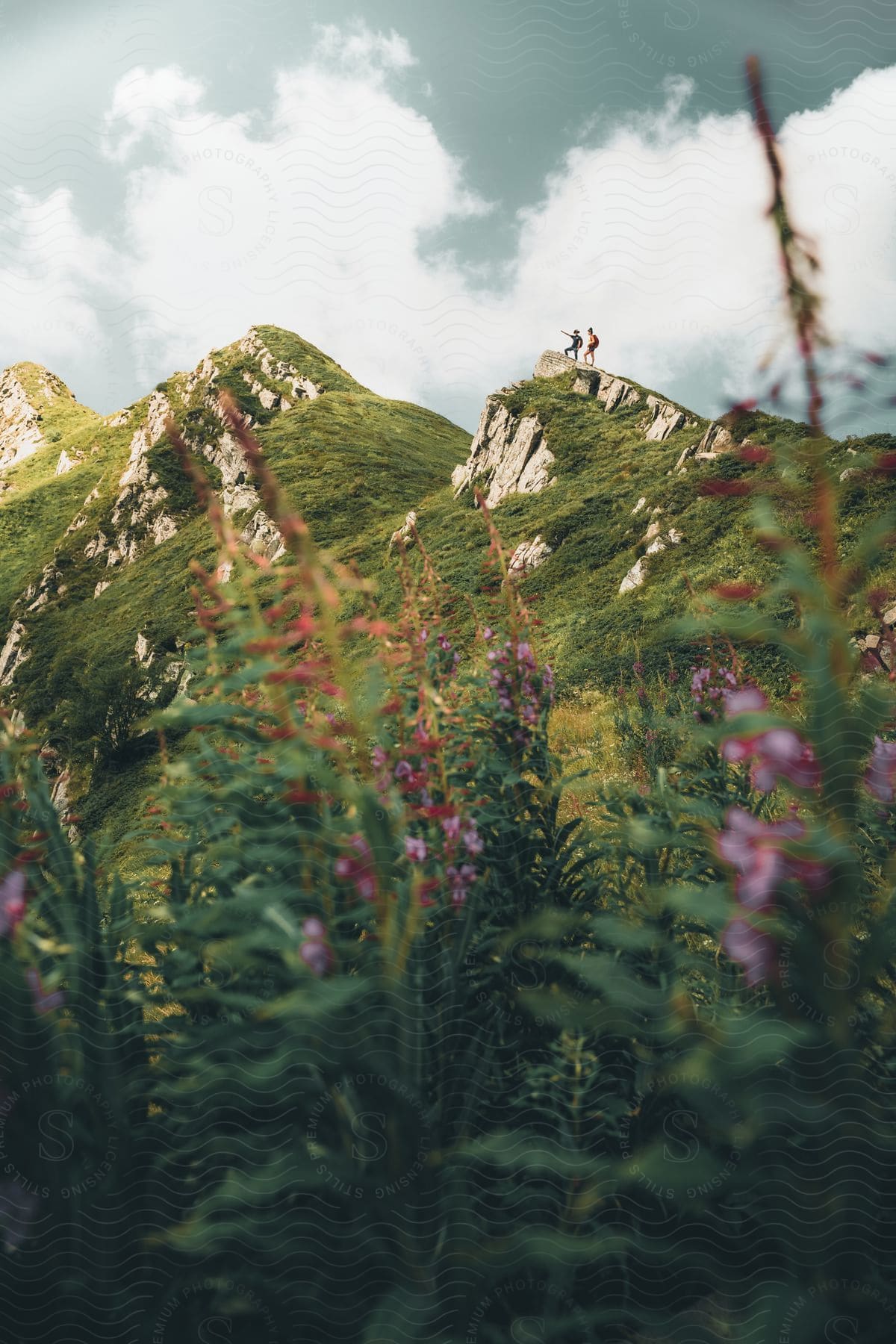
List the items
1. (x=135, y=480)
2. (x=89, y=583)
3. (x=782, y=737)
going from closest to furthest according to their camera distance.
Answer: (x=782, y=737), (x=89, y=583), (x=135, y=480)

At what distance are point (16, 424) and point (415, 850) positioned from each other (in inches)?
2440

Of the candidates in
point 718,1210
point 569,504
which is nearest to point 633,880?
point 718,1210

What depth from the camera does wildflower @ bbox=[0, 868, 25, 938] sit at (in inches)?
55.6

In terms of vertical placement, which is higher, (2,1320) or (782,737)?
(782,737)

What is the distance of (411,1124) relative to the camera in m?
1.30

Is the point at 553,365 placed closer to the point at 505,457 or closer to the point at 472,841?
the point at 505,457

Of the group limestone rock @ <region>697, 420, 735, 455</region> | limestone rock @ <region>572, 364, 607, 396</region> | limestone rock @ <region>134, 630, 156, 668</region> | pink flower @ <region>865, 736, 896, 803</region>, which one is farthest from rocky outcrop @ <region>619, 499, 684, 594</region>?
limestone rock @ <region>572, 364, 607, 396</region>

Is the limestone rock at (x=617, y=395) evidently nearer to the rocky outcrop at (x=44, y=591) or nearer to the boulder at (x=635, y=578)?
the boulder at (x=635, y=578)

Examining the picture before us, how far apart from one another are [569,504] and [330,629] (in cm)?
1981

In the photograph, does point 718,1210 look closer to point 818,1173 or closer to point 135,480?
point 818,1173

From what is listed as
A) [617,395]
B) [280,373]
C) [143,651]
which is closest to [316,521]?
[143,651]

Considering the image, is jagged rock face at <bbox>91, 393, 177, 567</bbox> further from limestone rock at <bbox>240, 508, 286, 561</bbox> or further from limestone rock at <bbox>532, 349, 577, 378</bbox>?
limestone rock at <bbox>532, 349, 577, 378</bbox>

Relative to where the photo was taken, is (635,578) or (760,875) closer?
(760,875)

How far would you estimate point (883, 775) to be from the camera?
166cm
